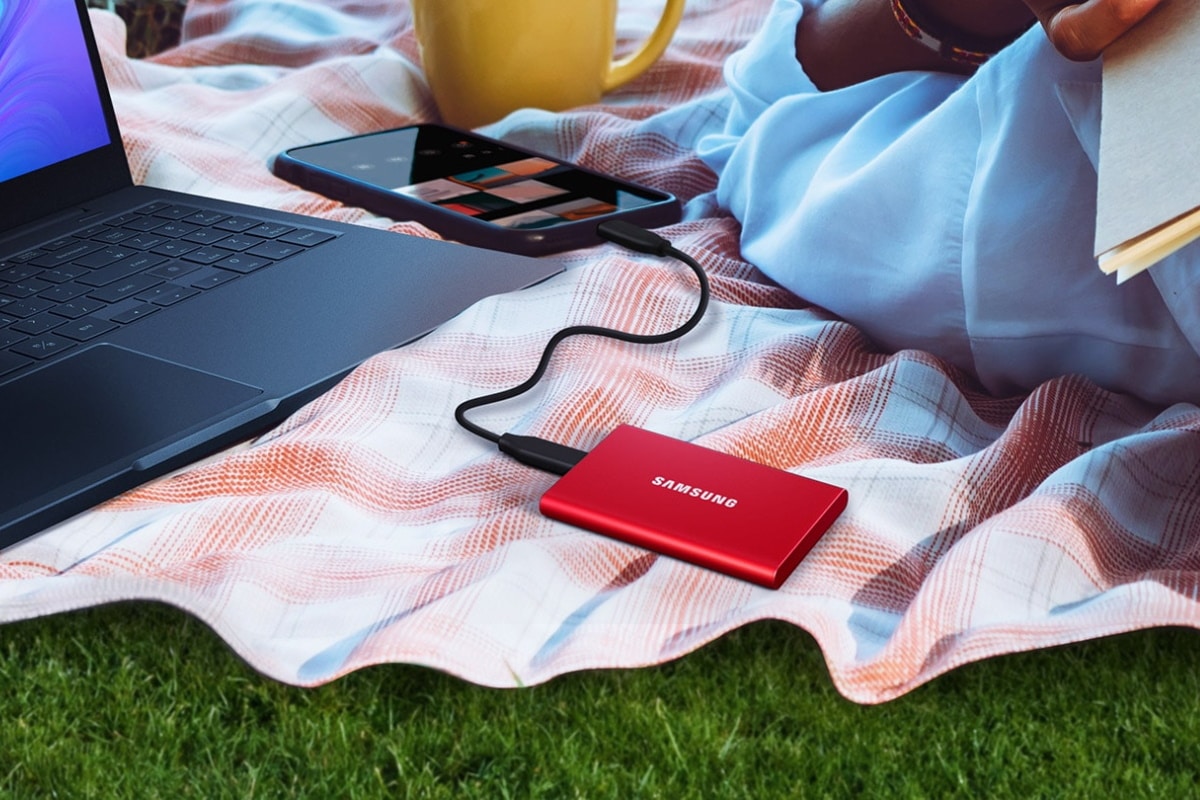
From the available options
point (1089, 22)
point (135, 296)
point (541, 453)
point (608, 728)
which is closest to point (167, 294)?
point (135, 296)

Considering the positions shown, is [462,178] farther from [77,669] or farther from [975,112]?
[77,669]

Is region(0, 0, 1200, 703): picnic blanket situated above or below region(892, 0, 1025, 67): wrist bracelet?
below

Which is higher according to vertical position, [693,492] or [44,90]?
[44,90]

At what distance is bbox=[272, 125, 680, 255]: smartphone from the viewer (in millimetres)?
892

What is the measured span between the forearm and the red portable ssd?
0.36m

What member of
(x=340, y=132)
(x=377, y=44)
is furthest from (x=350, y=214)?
(x=377, y=44)

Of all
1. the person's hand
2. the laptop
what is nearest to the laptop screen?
the laptop

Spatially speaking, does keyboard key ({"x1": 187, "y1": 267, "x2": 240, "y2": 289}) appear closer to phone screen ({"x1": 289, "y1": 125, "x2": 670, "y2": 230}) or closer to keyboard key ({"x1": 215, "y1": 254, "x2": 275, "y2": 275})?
keyboard key ({"x1": 215, "y1": 254, "x2": 275, "y2": 275})

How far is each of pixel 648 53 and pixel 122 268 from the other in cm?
56

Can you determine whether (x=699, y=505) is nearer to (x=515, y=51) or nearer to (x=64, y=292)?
(x=64, y=292)

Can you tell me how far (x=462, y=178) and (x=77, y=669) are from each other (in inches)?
20.6

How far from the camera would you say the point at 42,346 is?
69 cm

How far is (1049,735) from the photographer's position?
50 cm

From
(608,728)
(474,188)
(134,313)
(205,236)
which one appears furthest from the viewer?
(474,188)
